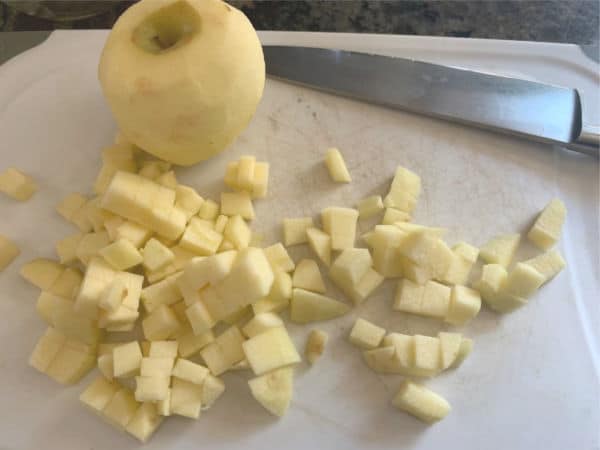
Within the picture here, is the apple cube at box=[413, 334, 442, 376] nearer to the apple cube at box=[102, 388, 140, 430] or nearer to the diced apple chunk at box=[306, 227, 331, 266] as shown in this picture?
the diced apple chunk at box=[306, 227, 331, 266]

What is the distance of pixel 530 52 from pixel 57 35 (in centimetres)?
136

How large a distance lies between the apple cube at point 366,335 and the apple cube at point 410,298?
3.1 inches

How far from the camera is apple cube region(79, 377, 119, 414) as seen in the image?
119 centimetres

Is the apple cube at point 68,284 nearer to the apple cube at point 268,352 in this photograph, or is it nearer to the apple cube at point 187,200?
the apple cube at point 187,200

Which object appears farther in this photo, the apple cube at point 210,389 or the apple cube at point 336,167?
the apple cube at point 336,167

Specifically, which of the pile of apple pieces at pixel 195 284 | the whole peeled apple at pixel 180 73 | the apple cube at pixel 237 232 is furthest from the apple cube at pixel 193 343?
the whole peeled apple at pixel 180 73

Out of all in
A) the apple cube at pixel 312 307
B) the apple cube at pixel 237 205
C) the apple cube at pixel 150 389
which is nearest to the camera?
the apple cube at pixel 150 389

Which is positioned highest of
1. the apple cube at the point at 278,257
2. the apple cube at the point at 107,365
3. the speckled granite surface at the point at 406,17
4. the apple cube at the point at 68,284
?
A: the speckled granite surface at the point at 406,17

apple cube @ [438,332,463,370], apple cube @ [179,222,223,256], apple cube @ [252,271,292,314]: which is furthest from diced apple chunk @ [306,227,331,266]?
apple cube @ [438,332,463,370]

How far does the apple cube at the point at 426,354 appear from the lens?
123 centimetres

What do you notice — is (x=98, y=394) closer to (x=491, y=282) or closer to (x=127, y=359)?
(x=127, y=359)

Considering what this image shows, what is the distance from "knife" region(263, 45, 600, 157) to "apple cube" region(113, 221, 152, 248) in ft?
1.87

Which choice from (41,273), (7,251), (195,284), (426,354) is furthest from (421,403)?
(7,251)

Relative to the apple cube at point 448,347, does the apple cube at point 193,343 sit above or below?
below
